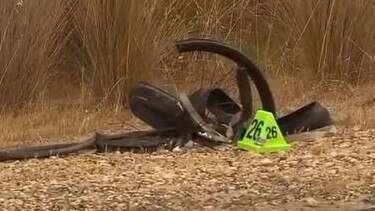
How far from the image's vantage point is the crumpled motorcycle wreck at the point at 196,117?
8125 mm

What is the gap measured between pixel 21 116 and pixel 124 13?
138cm

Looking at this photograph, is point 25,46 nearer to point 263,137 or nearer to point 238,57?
point 238,57

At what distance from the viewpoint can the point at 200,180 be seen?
705 cm

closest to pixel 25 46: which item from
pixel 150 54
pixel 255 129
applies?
pixel 150 54

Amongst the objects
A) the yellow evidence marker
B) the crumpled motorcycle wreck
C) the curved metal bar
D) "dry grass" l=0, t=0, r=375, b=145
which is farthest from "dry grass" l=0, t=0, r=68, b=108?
the yellow evidence marker

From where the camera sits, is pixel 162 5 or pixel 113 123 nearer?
pixel 113 123

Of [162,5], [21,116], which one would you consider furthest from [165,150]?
[162,5]

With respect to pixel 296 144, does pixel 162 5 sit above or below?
above

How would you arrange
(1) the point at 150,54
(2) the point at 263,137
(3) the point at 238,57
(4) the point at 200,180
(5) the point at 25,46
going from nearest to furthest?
1. (4) the point at 200,180
2. (2) the point at 263,137
3. (3) the point at 238,57
4. (5) the point at 25,46
5. (1) the point at 150,54

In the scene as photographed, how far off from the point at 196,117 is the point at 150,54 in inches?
91.1

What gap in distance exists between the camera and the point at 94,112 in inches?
396

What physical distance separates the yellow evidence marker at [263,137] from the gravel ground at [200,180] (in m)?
0.09

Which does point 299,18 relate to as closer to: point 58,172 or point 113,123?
point 113,123

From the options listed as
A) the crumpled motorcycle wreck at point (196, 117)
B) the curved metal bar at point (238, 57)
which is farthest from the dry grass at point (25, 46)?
the curved metal bar at point (238, 57)
